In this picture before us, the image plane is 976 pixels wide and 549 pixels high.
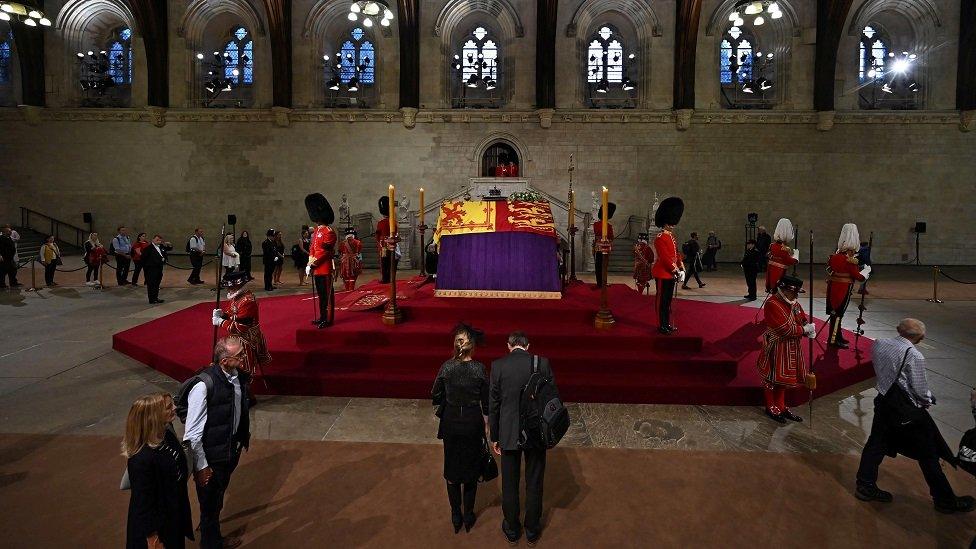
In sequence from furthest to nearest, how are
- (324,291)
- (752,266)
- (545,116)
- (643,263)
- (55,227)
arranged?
1. (55,227)
2. (545,116)
3. (752,266)
4. (643,263)
5. (324,291)

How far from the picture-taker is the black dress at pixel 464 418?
2.98 m

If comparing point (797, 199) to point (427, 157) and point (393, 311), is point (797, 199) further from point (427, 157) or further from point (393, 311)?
point (393, 311)

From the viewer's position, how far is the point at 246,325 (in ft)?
16.0

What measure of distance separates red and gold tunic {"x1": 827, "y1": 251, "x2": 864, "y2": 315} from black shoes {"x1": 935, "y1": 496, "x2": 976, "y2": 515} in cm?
392

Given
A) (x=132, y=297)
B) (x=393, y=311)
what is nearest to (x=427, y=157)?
(x=132, y=297)

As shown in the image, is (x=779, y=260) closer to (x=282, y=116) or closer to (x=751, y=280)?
(x=751, y=280)

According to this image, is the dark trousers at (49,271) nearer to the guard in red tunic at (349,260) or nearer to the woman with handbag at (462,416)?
the guard in red tunic at (349,260)

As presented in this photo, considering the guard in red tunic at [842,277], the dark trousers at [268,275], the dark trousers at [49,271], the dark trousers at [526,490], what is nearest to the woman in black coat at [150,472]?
the dark trousers at [526,490]

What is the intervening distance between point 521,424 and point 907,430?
2725mm

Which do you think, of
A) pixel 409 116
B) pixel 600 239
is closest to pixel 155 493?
pixel 600 239

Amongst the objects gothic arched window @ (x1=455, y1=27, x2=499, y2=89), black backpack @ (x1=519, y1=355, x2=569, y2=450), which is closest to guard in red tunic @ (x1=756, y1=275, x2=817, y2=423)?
black backpack @ (x1=519, y1=355, x2=569, y2=450)

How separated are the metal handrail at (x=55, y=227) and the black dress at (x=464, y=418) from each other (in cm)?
2182

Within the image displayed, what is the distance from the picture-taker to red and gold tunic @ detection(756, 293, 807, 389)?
14.9 feet

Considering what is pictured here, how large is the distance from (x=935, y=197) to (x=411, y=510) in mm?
22858
